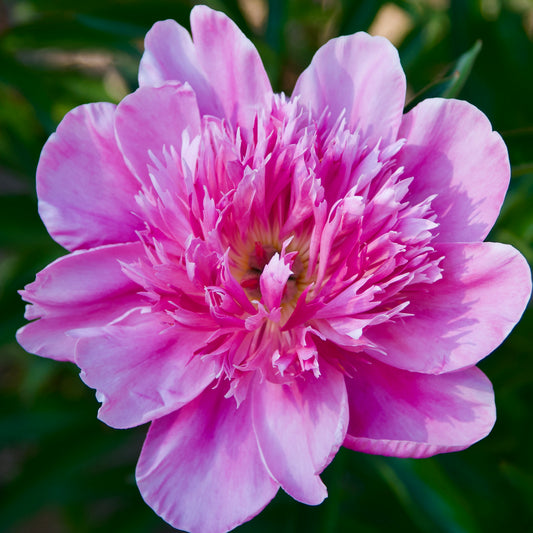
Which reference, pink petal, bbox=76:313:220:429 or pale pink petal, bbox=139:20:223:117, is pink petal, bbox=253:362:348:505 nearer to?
pink petal, bbox=76:313:220:429

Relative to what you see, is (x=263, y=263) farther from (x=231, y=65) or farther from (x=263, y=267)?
(x=231, y=65)

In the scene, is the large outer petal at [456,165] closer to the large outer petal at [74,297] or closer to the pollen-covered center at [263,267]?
the pollen-covered center at [263,267]

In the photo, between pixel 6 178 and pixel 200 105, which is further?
pixel 6 178

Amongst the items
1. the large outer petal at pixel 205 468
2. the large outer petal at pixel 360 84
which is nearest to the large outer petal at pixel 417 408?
the large outer petal at pixel 205 468

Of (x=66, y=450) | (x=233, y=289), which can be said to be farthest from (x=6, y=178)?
(x=233, y=289)

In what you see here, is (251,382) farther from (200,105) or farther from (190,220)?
(200,105)

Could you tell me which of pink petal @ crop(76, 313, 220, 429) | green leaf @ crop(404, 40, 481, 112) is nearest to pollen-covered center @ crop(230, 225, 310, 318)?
pink petal @ crop(76, 313, 220, 429)
